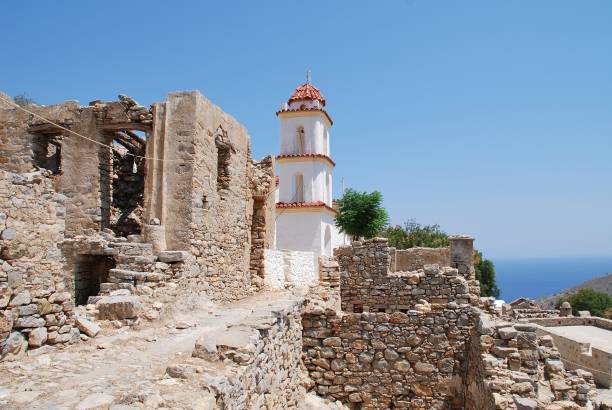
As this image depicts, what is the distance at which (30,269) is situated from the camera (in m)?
6.17

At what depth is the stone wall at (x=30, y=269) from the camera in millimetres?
5766

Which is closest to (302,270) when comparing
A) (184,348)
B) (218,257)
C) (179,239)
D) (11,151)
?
(218,257)

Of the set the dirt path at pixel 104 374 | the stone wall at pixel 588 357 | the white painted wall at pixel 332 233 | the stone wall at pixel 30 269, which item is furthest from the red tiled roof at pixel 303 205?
the stone wall at pixel 30 269

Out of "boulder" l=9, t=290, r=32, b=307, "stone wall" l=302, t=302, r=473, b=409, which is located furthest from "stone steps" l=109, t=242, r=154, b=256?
"boulder" l=9, t=290, r=32, b=307

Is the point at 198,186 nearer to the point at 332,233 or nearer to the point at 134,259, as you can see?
the point at 134,259

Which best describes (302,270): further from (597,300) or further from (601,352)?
(597,300)

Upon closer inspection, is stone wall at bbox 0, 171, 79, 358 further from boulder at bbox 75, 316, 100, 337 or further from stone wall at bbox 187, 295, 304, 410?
stone wall at bbox 187, 295, 304, 410

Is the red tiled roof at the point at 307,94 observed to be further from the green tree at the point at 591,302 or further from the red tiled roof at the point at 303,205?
the green tree at the point at 591,302

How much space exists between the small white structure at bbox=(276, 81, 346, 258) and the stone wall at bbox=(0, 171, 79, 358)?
24.2 meters

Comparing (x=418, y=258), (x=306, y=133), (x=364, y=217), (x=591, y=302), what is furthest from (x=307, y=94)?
(x=591, y=302)

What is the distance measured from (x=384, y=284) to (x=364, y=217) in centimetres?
2114

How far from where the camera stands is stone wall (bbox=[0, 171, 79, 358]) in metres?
5.77

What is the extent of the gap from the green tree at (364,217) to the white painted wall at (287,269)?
1446 centimetres

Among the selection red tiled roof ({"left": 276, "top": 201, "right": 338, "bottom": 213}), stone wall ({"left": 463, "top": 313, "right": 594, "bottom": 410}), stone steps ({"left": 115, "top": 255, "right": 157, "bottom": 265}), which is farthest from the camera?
red tiled roof ({"left": 276, "top": 201, "right": 338, "bottom": 213})
